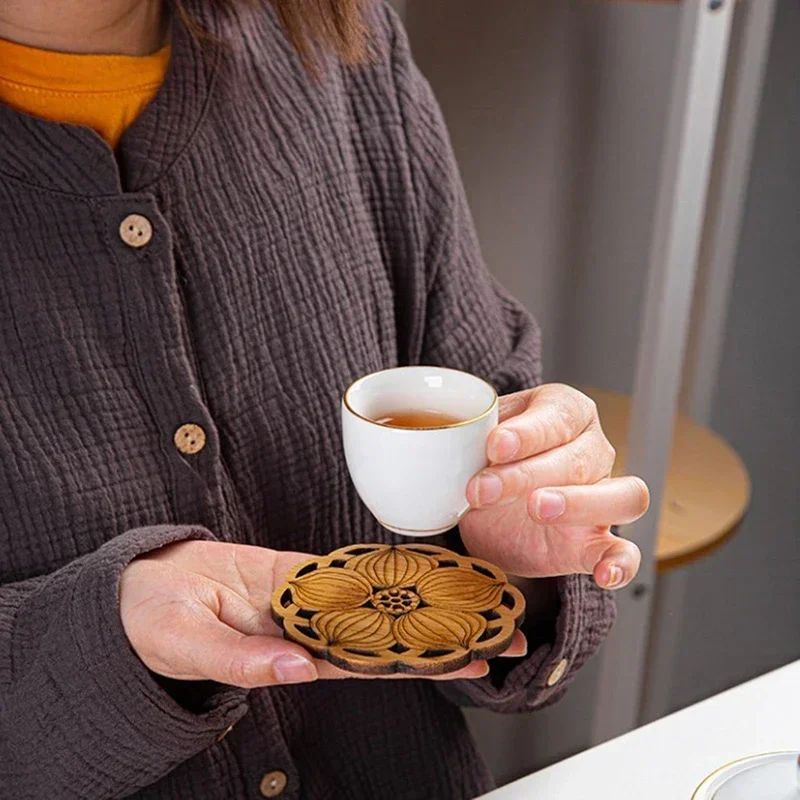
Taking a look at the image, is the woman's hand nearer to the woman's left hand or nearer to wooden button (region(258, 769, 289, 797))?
the woman's left hand

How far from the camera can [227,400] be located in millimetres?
927

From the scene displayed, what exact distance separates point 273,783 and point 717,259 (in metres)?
1.45

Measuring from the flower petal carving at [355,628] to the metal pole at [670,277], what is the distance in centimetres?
91


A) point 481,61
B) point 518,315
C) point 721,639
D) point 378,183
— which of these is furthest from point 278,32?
point 721,639

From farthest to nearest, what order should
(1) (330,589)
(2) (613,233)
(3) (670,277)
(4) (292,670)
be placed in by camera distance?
(2) (613,233) → (3) (670,277) → (1) (330,589) → (4) (292,670)

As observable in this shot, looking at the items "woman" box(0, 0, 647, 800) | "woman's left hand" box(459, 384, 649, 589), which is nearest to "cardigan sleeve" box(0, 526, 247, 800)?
"woman" box(0, 0, 647, 800)

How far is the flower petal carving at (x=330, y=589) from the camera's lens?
75 cm

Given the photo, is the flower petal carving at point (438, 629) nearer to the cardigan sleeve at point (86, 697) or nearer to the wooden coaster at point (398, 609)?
the wooden coaster at point (398, 609)

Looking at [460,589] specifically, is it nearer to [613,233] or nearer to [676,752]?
[676,752]

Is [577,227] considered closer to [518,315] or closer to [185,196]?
[518,315]

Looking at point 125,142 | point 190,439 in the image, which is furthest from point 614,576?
point 125,142

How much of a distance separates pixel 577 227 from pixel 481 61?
0.37m

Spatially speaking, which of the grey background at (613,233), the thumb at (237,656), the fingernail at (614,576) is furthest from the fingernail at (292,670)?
the grey background at (613,233)

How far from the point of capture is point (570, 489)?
29.5 inches
